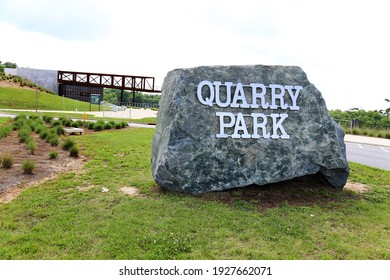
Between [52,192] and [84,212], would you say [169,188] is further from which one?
[52,192]

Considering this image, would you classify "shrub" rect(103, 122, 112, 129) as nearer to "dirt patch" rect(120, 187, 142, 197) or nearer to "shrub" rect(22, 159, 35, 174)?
"shrub" rect(22, 159, 35, 174)

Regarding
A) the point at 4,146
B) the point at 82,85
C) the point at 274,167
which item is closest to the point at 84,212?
the point at 274,167

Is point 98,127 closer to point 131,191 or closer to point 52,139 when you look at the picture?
point 52,139

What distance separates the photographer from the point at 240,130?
611cm

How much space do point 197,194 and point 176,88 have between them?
6.24 ft

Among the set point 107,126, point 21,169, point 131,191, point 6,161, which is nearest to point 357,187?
point 131,191

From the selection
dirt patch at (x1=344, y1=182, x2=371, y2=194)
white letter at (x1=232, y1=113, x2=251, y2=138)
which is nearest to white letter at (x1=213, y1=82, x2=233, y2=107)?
white letter at (x1=232, y1=113, x2=251, y2=138)

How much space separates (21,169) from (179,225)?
4.90 metres

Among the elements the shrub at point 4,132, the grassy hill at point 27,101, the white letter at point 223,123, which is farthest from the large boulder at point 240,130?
the grassy hill at point 27,101

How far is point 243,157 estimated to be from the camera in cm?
604

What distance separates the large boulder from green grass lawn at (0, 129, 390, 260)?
0.47m

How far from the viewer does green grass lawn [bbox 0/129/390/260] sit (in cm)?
401

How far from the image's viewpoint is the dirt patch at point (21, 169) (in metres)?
6.51

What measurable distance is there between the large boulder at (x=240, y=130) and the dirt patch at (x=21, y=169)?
8.80ft
